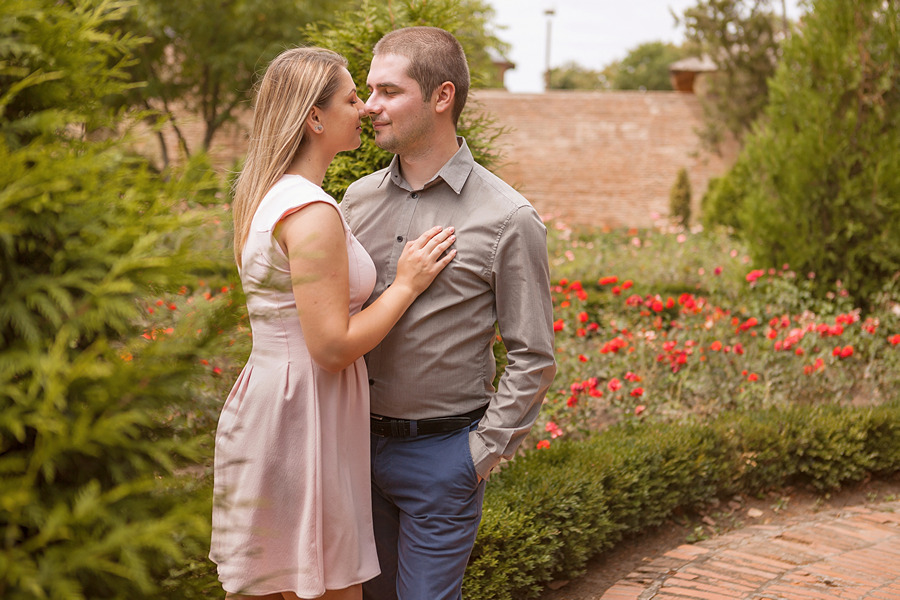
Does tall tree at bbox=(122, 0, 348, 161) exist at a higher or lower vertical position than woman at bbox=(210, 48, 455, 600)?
higher

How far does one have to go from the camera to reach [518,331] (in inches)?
83.5

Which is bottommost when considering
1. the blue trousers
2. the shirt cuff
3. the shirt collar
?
the blue trousers

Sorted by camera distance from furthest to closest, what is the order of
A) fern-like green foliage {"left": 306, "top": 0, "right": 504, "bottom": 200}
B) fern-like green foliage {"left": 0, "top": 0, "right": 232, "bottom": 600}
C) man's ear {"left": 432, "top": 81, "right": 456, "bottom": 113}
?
fern-like green foliage {"left": 306, "top": 0, "right": 504, "bottom": 200}
man's ear {"left": 432, "top": 81, "right": 456, "bottom": 113}
fern-like green foliage {"left": 0, "top": 0, "right": 232, "bottom": 600}

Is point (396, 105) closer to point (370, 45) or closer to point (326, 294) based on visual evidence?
point (326, 294)

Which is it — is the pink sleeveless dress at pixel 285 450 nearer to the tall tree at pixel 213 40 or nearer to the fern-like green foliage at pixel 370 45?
the fern-like green foliage at pixel 370 45

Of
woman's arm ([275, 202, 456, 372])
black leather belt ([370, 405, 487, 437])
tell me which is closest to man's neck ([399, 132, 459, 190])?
woman's arm ([275, 202, 456, 372])

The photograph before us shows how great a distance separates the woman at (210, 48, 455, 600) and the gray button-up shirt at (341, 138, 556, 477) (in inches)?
5.8

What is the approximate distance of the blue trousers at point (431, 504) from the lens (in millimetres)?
2043

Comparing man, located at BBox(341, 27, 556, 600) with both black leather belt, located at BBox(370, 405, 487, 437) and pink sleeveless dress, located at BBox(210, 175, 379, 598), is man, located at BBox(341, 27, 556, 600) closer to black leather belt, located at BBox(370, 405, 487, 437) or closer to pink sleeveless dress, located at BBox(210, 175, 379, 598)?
black leather belt, located at BBox(370, 405, 487, 437)

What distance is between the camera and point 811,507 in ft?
14.6

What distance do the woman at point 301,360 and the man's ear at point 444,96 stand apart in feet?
0.85

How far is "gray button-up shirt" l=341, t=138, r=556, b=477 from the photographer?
2092mm

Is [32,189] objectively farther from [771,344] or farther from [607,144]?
[607,144]

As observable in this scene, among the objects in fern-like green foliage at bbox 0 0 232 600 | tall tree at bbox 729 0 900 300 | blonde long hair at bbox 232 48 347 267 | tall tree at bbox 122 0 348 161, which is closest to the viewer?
fern-like green foliage at bbox 0 0 232 600
